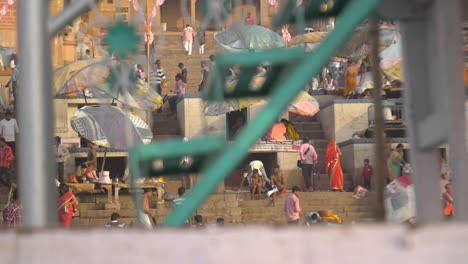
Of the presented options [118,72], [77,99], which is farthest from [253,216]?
[118,72]

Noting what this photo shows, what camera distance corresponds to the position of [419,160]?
798 cm

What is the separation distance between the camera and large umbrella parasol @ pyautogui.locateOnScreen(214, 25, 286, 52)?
85.6 feet

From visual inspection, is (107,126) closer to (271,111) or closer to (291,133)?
(291,133)

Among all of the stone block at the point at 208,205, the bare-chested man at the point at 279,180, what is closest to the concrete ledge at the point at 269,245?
the stone block at the point at 208,205

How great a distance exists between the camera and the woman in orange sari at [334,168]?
27328mm

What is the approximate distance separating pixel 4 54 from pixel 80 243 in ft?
109

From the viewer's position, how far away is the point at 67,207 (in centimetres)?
2302

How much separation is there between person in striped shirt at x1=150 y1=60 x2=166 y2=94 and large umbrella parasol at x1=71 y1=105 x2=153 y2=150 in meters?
2.58

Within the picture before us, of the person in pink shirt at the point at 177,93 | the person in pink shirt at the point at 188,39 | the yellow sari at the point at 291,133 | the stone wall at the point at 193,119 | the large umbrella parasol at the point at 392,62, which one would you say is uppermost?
the person in pink shirt at the point at 188,39

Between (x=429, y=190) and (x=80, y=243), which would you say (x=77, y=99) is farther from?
(x=80, y=243)

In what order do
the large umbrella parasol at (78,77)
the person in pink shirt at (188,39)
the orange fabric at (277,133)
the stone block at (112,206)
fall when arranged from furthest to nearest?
the person in pink shirt at (188,39), the orange fabric at (277,133), the large umbrella parasol at (78,77), the stone block at (112,206)

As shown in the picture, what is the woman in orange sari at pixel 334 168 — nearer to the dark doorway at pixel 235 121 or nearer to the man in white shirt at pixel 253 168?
the man in white shirt at pixel 253 168

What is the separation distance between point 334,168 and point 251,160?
2783 millimetres

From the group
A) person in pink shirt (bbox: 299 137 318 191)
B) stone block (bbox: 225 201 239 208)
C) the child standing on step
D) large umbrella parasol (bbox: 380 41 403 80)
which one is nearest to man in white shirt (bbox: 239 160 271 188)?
person in pink shirt (bbox: 299 137 318 191)
